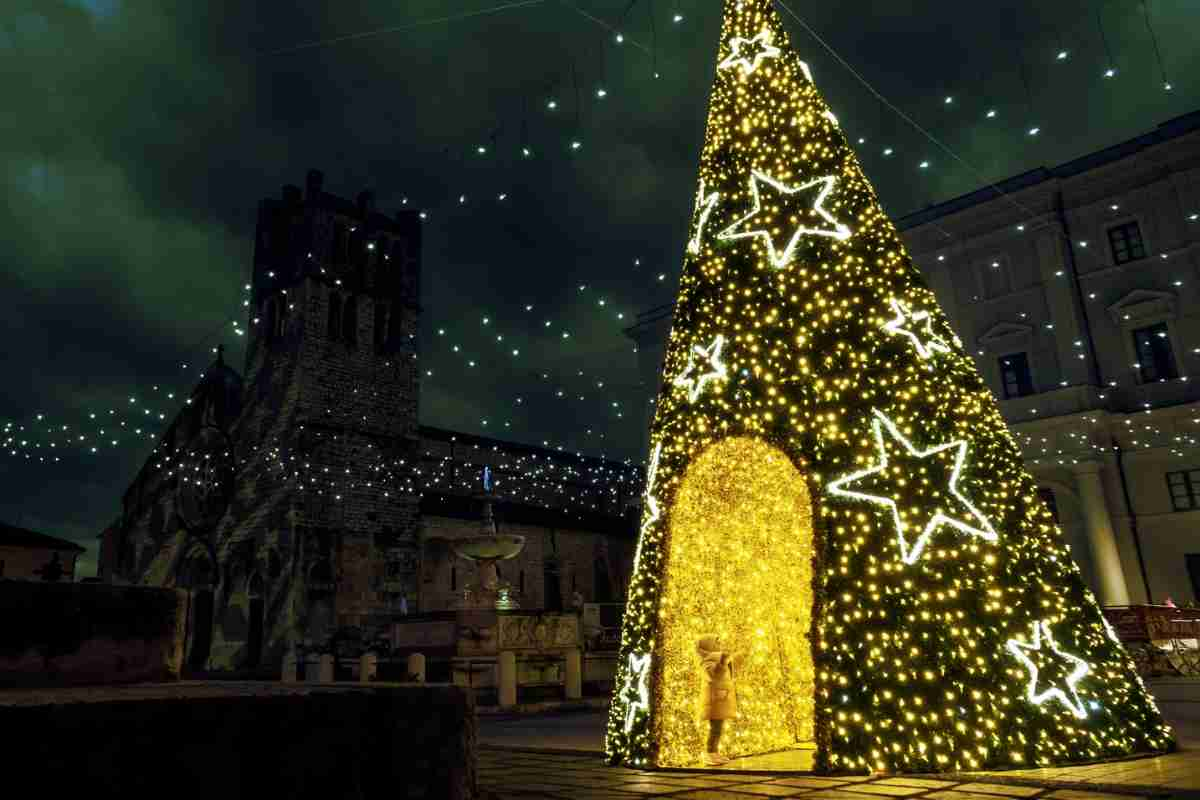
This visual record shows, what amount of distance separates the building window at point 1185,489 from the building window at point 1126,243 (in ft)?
18.8

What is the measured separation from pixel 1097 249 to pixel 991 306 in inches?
115

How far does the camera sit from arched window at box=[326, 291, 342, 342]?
23.8 m

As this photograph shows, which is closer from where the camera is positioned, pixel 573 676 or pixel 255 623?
pixel 573 676

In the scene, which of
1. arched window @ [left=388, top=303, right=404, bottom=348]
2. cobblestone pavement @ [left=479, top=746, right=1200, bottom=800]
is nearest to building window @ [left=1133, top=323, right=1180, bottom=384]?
cobblestone pavement @ [left=479, top=746, right=1200, bottom=800]

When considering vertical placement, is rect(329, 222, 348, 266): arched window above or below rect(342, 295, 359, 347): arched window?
above

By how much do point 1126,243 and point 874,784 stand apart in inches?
849

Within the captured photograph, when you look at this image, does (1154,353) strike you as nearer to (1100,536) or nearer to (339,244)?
(1100,536)

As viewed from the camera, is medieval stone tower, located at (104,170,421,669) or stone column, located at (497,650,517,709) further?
medieval stone tower, located at (104,170,421,669)

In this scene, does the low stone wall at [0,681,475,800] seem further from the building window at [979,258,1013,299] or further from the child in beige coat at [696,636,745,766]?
the building window at [979,258,1013,299]

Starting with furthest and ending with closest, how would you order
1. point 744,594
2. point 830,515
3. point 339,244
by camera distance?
point 339,244 < point 744,594 < point 830,515

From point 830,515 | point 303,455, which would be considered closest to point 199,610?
point 303,455

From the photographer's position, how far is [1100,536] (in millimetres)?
18891

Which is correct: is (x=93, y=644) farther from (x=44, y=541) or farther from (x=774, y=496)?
(x=44, y=541)

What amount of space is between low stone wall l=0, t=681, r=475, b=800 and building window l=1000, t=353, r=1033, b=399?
22506 millimetres
